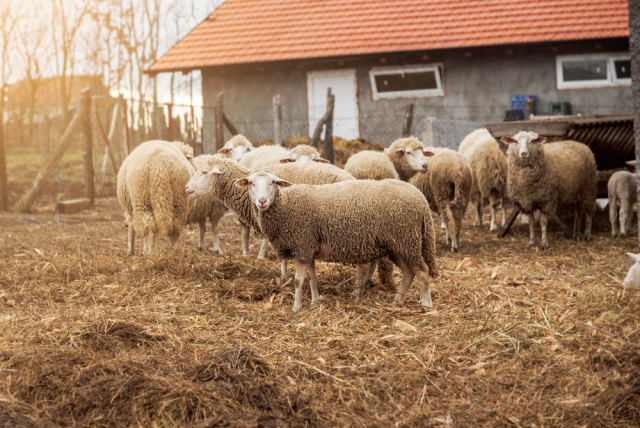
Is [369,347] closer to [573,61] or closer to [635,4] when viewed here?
[635,4]

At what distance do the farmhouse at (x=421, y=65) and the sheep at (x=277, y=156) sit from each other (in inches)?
A: 350

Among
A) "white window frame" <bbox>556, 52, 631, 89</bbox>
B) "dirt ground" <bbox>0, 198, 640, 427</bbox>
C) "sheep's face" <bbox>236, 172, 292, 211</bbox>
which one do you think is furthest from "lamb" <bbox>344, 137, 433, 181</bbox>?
"white window frame" <bbox>556, 52, 631, 89</bbox>

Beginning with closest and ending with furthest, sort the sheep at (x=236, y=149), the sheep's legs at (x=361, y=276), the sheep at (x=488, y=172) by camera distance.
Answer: the sheep's legs at (x=361, y=276), the sheep at (x=236, y=149), the sheep at (x=488, y=172)

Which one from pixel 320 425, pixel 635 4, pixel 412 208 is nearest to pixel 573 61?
pixel 635 4

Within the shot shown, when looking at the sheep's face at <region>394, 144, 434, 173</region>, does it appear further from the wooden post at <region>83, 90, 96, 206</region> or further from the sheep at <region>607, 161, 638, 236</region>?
the wooden post at <region>83, 90, 96, 206</region>

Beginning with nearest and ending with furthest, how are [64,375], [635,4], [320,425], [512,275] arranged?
[320,425] < [64,375] < [635,4] < [512,275]

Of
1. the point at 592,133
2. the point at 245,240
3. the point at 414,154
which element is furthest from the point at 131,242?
the point at 592,133

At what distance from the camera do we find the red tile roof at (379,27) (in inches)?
681

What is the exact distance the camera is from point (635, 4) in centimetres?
596

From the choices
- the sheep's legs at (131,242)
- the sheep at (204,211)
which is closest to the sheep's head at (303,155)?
the sheep at (204,211)

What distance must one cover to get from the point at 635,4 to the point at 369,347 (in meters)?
4.31

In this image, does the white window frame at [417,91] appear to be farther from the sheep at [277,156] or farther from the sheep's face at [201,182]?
the sheep's face at [201,182]

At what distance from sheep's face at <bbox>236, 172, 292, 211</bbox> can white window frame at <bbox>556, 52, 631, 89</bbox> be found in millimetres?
14378

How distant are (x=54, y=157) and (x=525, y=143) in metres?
9.22
